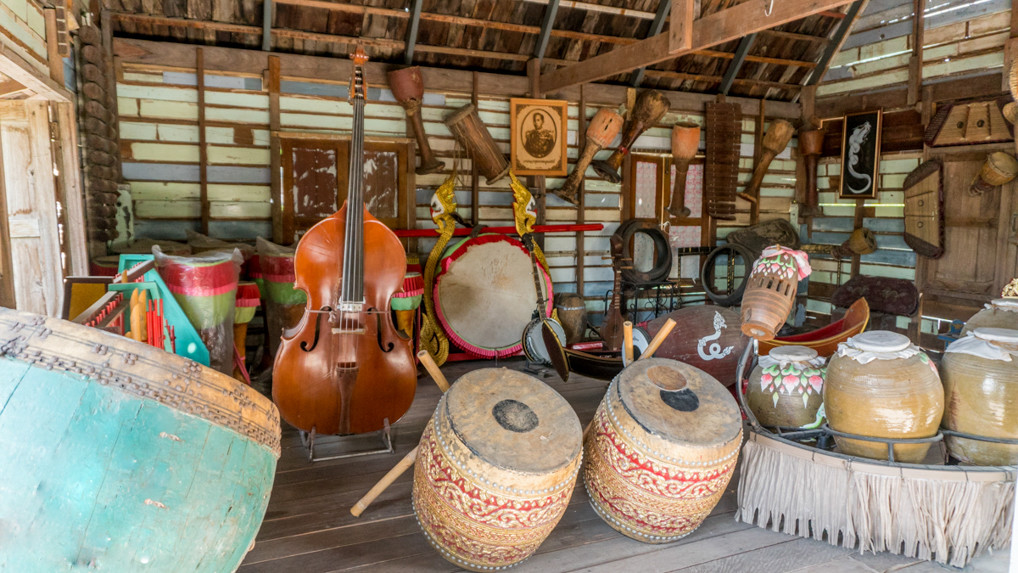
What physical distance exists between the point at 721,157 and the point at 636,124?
1.31 m

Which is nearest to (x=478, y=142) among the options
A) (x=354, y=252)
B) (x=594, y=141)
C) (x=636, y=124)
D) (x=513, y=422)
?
(x=594, y=141)

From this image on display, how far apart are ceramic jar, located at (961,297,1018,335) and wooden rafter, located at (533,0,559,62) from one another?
14.2 ft

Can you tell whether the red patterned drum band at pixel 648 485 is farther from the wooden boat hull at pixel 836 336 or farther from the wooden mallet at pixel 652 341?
the wooden boat hull at pixel 836 336

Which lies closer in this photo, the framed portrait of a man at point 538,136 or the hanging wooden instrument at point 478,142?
the hanging wooden instrument at point 478,142

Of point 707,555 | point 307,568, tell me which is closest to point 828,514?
point 707,555

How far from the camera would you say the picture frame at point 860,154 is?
277 inches

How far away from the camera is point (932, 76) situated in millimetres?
6492

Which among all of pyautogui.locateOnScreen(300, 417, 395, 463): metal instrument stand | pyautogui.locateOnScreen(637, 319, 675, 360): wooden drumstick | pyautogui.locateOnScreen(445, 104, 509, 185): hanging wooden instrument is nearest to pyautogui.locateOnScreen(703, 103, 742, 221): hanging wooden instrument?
pyautogui.locateOnScreen(445, 104, 509, 185): hanging wooden instrument

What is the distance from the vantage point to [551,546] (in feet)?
8.71

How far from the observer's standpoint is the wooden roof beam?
11.8 ft

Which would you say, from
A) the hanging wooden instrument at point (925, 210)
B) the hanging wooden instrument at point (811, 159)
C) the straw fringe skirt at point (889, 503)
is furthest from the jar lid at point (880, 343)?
the hanging wooden instrument at point (811, 159)

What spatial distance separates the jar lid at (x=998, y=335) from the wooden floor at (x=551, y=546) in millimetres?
854

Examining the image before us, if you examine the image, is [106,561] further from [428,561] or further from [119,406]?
[428,561]

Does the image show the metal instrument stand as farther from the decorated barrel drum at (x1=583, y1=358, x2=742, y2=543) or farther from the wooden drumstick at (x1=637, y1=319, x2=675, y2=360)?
the wooden drumstick at (x1=637, y1=319, x2=675, y2=360)
